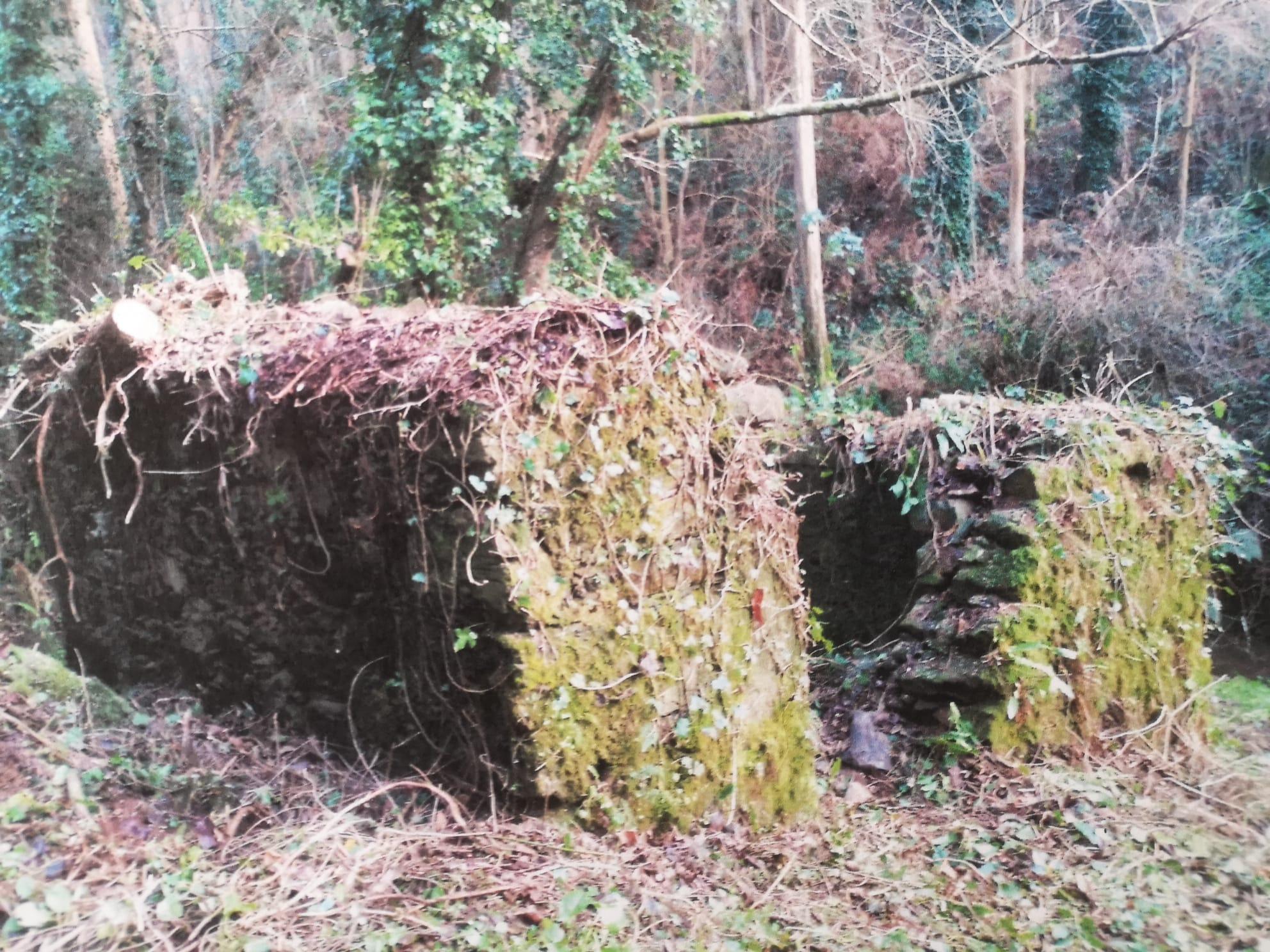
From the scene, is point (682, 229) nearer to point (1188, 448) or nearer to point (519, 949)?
point (1188, 448)

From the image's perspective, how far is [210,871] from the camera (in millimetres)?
3057

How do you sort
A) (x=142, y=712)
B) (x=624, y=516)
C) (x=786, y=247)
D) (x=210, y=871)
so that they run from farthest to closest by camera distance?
1. (x=786, y=247)
2. (x=142, y=712)
3. (x=624, y=516)
4. (x=210, y=871)

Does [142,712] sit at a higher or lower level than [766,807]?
higher

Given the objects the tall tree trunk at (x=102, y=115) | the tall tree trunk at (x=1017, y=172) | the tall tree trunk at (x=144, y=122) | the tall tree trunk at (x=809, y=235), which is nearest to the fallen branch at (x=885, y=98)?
the tall tree trunk at (x=809, y=235)

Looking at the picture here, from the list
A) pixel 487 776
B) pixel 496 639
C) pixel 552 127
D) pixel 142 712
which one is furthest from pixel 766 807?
pixel 552 127

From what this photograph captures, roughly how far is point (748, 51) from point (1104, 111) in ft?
21.8

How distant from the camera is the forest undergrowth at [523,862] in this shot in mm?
2820

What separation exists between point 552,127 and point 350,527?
8.17m

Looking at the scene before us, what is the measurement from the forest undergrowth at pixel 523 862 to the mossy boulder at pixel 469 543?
23cm

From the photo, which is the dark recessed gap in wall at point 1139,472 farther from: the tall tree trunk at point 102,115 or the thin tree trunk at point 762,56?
the tall tree trunk at point 102,115

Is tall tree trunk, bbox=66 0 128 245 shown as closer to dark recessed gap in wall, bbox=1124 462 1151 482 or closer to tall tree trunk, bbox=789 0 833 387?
tall tree trunk, bbox=789 0 833 387

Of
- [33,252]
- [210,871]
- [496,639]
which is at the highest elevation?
[33,252]

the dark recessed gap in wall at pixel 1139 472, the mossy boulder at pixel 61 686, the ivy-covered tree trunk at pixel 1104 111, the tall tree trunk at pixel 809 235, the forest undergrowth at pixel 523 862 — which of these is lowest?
the forest undergrowth at pixel 523 862

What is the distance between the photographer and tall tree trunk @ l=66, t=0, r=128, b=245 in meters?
12.3
